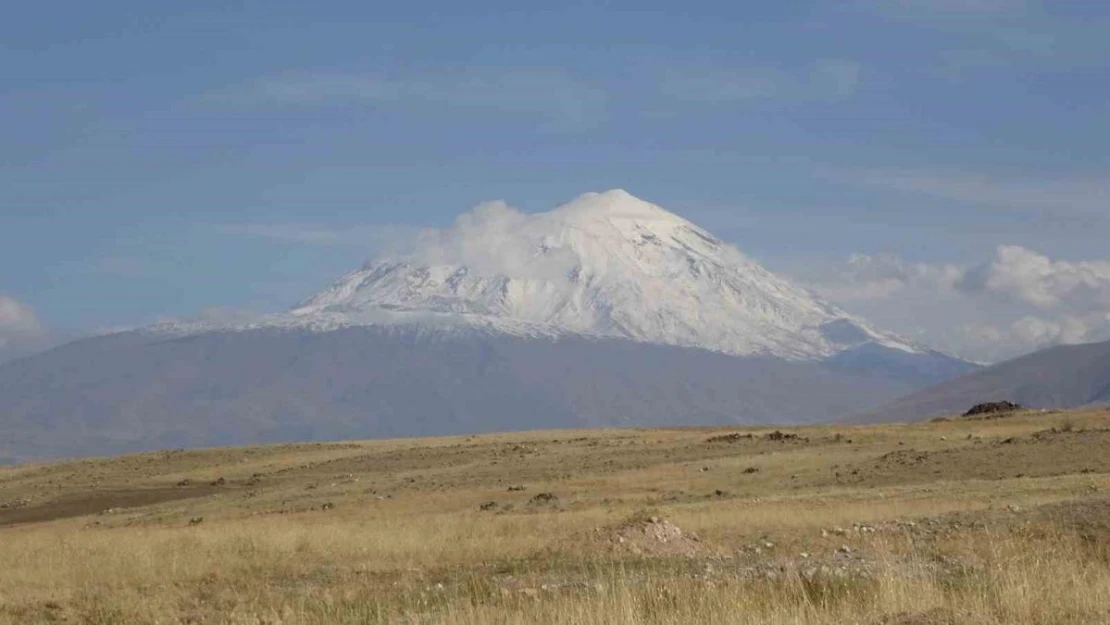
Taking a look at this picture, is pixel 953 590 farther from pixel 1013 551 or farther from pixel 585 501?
pixel 585 501

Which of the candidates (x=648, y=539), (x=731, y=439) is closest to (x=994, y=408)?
(x=731, y=439)

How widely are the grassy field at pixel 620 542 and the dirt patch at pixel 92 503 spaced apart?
22 centimetres

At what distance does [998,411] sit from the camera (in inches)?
2958

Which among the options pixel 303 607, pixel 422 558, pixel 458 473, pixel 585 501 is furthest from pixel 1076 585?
pixel 458 473

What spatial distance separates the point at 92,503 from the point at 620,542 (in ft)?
112

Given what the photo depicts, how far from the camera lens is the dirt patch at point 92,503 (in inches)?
1932

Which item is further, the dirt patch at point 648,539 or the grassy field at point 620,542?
the dirt patch at point 648,539

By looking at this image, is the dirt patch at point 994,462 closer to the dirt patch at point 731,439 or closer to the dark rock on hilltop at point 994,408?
the dirt patch at point 731,439

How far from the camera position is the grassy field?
1577 cm

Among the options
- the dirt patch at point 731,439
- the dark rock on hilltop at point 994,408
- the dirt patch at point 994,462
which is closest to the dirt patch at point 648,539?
the dirt patch at point 994,462

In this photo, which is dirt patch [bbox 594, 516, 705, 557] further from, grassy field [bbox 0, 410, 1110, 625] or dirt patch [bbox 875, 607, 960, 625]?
dirt patch [bbox 875, 607, 960, 625]

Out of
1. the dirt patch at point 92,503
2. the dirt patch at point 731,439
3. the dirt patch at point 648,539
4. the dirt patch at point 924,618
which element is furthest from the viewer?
the dirt patch at point 731,439

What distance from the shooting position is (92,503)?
52.5m

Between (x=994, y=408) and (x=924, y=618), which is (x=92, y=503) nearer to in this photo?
(x=924, y=618)
